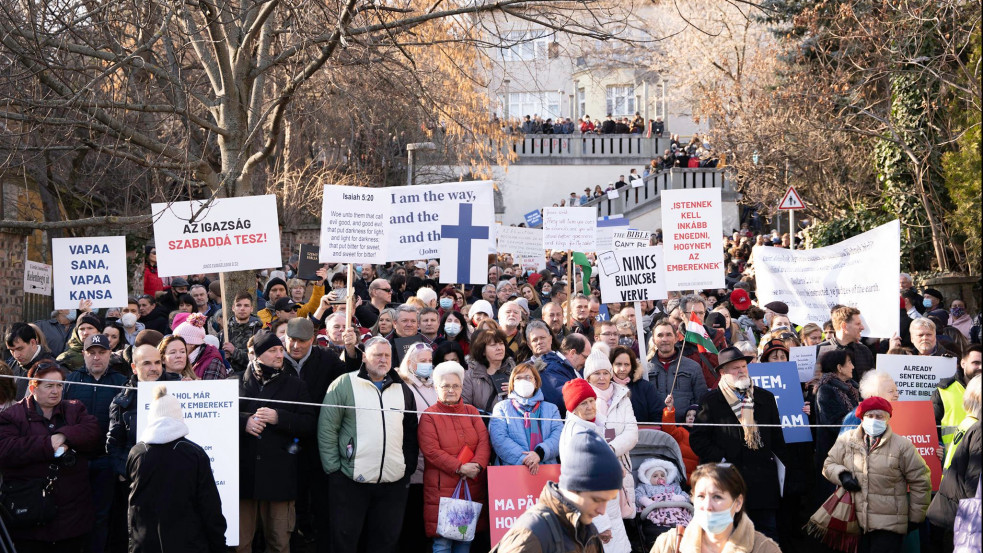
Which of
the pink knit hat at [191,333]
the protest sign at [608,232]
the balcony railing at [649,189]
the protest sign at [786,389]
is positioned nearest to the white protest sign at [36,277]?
the pink knit hat at [191,333]

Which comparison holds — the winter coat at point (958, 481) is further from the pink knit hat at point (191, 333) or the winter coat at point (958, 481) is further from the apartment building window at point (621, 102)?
the apartment building window at point (621, 102)

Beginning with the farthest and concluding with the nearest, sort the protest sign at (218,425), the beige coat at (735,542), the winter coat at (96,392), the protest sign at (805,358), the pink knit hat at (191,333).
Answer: the protest sign at (805,358), the pink knit hat at (191,333), the winter coat at (96,392), the protest sign at (218,425), the beige coat at (735,542)

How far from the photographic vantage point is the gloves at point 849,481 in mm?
8547

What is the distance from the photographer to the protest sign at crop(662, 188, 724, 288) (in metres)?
12.0

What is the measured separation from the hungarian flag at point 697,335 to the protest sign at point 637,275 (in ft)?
2.55

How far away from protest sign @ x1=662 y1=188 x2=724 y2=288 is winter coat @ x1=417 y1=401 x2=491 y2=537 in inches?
162

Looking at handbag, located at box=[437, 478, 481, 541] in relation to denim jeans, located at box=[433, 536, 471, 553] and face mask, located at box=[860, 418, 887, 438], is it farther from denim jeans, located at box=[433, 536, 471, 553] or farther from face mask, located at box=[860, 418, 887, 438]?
face mask, located at box=[860, 418, 887, 438]

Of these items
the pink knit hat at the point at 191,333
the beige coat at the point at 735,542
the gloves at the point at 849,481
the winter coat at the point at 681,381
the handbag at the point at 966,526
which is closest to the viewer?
the beige coat at the point at 735,542

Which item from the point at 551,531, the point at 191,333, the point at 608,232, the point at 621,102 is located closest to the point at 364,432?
the point at 191,333

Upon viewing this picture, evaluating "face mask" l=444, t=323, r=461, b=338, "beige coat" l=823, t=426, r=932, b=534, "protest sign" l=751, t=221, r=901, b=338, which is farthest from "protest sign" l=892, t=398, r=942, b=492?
"face mask" l=444, t=323, r=461, b=338

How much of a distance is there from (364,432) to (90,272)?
189 inches

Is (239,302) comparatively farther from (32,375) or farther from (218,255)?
(32,375)

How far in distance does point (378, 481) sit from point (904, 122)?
16.4m

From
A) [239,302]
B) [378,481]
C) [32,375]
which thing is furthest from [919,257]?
[32,375]
